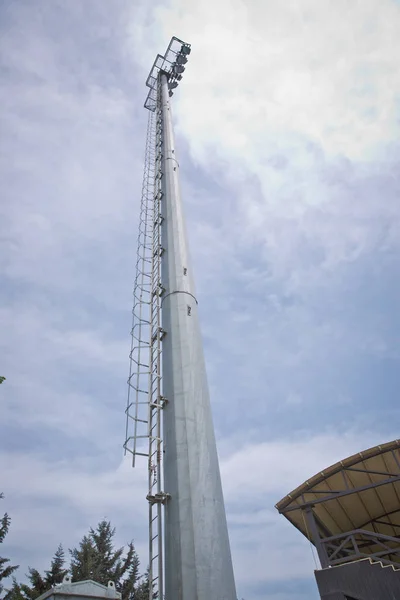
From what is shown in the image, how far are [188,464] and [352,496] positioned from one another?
10.5m

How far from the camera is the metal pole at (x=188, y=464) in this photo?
588 centimetres

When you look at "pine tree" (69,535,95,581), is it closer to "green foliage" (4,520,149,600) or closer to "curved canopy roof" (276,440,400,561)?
"green foliage" (4,520,149,600)

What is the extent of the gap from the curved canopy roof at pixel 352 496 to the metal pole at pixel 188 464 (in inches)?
277

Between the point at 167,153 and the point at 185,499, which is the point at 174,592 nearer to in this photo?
the point at 185,499

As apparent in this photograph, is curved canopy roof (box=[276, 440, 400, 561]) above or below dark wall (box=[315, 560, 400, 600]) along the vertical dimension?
above

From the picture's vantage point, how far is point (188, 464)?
688 cm

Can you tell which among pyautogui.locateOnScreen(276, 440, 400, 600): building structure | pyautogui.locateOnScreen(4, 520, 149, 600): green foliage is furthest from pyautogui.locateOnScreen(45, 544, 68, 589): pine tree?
pyautogui.locateOnScreen(276, 440, 400, 600): building structure

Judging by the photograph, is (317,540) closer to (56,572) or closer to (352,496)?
(352,496)

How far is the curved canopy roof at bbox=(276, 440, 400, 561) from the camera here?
495 inches

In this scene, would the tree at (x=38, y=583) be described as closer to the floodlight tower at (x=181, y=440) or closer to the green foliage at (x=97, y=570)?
the green foliage at (x=97, y=570)

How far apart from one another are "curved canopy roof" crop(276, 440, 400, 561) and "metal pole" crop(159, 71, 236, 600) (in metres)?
7.04

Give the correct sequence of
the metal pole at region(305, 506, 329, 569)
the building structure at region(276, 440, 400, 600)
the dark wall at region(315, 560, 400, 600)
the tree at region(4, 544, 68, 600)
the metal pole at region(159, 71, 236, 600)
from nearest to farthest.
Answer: the metal pole at region(159, 71, 236, 600), the dark wall at region(315, 560, 400, 600), the building structure at region(276, 440, 400, 600), the metal pole at region(305, 506, 329, 569), the tree at region(4, 544, 68, 600)

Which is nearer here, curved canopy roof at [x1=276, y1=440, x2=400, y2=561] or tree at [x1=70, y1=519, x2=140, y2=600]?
curved canopy roof at [x1=276, y1=440, x2=400, y2=561]

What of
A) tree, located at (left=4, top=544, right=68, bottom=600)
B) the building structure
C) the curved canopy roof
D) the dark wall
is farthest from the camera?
tree, located at (left=4, top=544, right=68, bottom=600)
